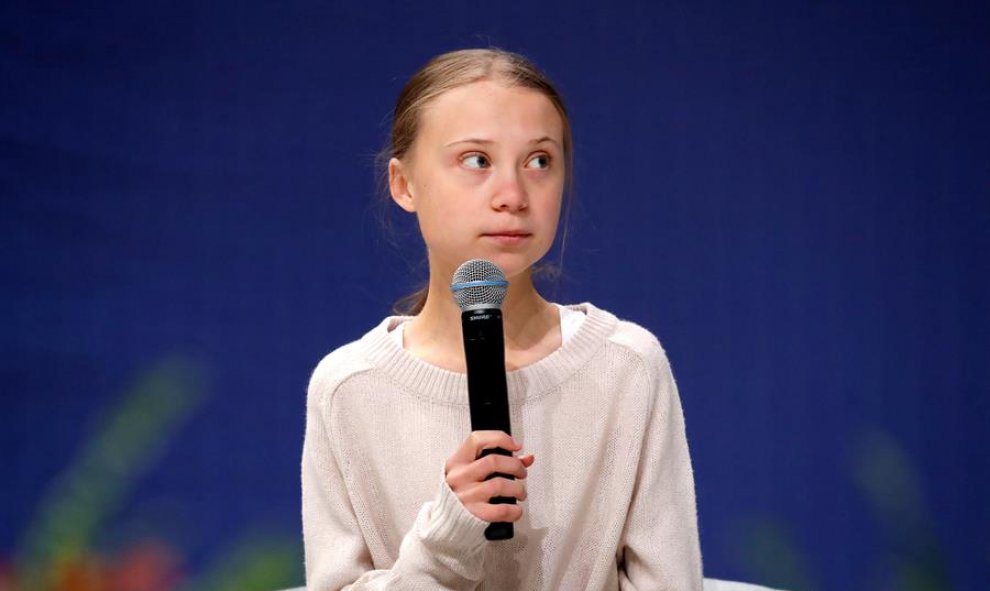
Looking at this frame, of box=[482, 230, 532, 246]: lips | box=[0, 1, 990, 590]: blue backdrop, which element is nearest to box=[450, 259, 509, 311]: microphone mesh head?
box=[482, 230, 532, 246]: lips

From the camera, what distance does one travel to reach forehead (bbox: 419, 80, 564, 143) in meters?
1.36

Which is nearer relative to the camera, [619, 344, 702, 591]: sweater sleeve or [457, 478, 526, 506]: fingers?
[457, 478, 526, 506]: fingers

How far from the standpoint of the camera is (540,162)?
54.4 inches

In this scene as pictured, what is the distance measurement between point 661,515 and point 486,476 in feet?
1.07

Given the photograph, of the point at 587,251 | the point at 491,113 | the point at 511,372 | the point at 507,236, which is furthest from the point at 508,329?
the point at 587,251

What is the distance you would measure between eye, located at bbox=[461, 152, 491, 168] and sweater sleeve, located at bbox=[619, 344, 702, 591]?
331mm

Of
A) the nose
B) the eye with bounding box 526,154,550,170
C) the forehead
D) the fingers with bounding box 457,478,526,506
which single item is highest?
the forehead

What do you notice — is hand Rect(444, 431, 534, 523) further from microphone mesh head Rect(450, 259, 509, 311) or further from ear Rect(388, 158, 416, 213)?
ear Rect(388, 158, 416, 213)

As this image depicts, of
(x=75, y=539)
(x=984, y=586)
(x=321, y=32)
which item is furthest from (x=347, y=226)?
(x=984, y=586)

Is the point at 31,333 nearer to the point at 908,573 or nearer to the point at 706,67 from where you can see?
the point at 706,67

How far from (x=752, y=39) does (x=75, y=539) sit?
5.11ft

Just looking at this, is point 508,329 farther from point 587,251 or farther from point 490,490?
point 587,251

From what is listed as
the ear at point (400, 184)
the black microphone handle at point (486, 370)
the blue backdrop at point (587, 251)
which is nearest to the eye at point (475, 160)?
the ear at point (400, 184)

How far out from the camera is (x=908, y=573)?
7.39 ft
